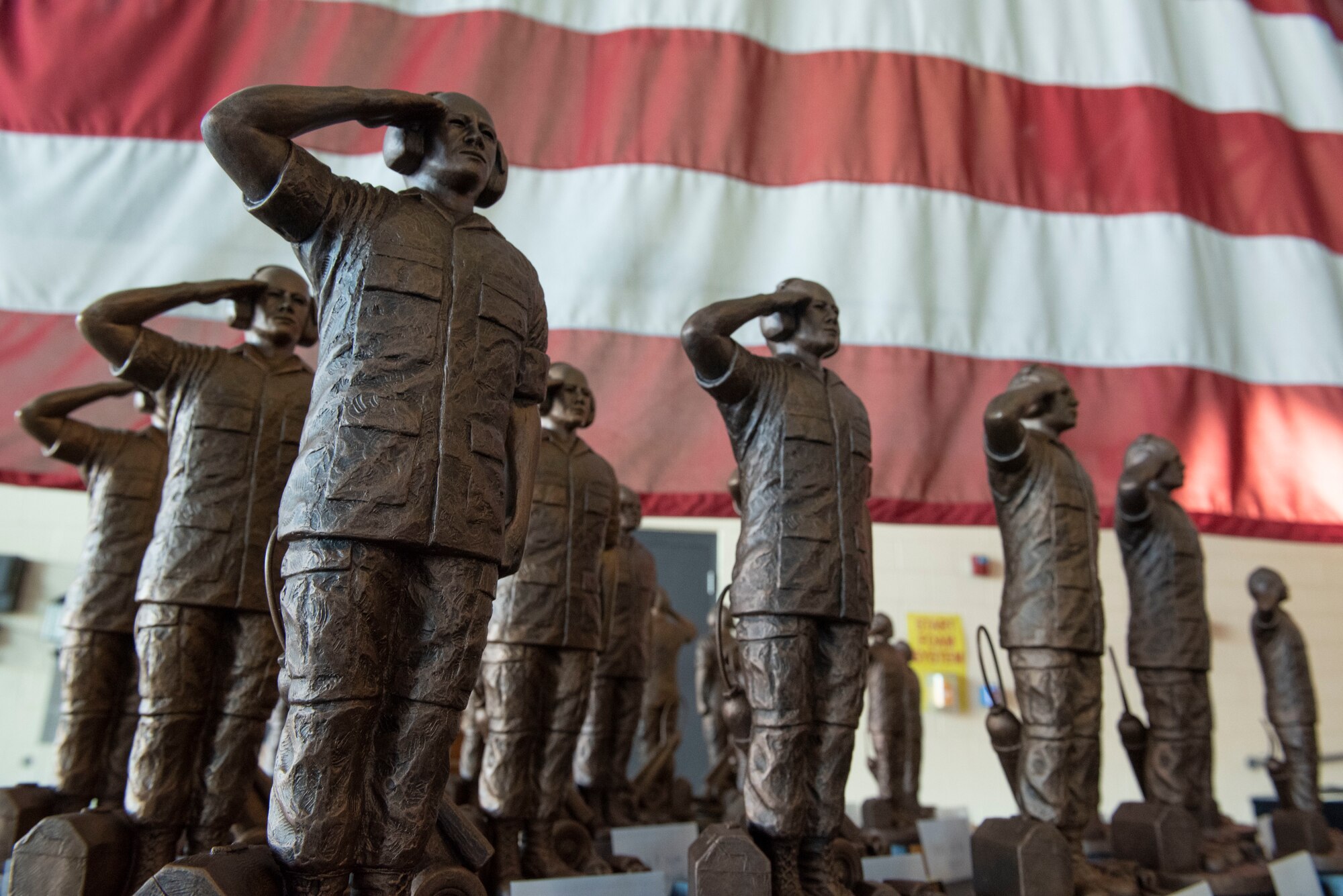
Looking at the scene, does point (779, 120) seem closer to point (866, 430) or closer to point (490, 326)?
point (866, 430)

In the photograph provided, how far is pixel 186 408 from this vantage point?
284cm

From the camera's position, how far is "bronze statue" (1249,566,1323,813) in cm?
506

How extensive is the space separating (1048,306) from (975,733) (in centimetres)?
428

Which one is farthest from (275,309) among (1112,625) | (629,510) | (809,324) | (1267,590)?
(1112,625)

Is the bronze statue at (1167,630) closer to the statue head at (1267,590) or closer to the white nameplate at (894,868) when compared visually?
the statue head at (1267,590)

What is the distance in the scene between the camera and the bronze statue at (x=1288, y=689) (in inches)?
199

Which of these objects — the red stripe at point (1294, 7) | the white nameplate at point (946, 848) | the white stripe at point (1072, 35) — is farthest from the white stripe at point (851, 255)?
the white nameplate at point (946, 848)

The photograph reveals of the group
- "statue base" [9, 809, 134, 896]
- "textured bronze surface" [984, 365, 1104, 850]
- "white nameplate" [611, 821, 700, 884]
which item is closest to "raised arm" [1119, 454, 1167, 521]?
"textured bronze surface" [984, 365, 1104, 850]

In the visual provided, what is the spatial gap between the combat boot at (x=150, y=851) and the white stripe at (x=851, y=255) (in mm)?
2807

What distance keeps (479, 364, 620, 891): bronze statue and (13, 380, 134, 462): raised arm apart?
60.9 inches

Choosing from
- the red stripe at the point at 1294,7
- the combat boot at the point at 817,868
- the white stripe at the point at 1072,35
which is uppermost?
the red stripe at the point at 1294,7

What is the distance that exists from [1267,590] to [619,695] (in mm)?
3498

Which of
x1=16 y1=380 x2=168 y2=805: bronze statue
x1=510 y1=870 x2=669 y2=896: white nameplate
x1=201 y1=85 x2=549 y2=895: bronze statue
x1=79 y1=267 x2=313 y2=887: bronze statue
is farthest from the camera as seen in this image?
x1=16 y1=380 x2=168 y2=805: bronze statue

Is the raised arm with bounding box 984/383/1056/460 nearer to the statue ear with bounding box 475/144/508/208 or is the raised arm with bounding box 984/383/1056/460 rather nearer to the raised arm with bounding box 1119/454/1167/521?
the raised arm with bounding box 1119/454/1167/521
